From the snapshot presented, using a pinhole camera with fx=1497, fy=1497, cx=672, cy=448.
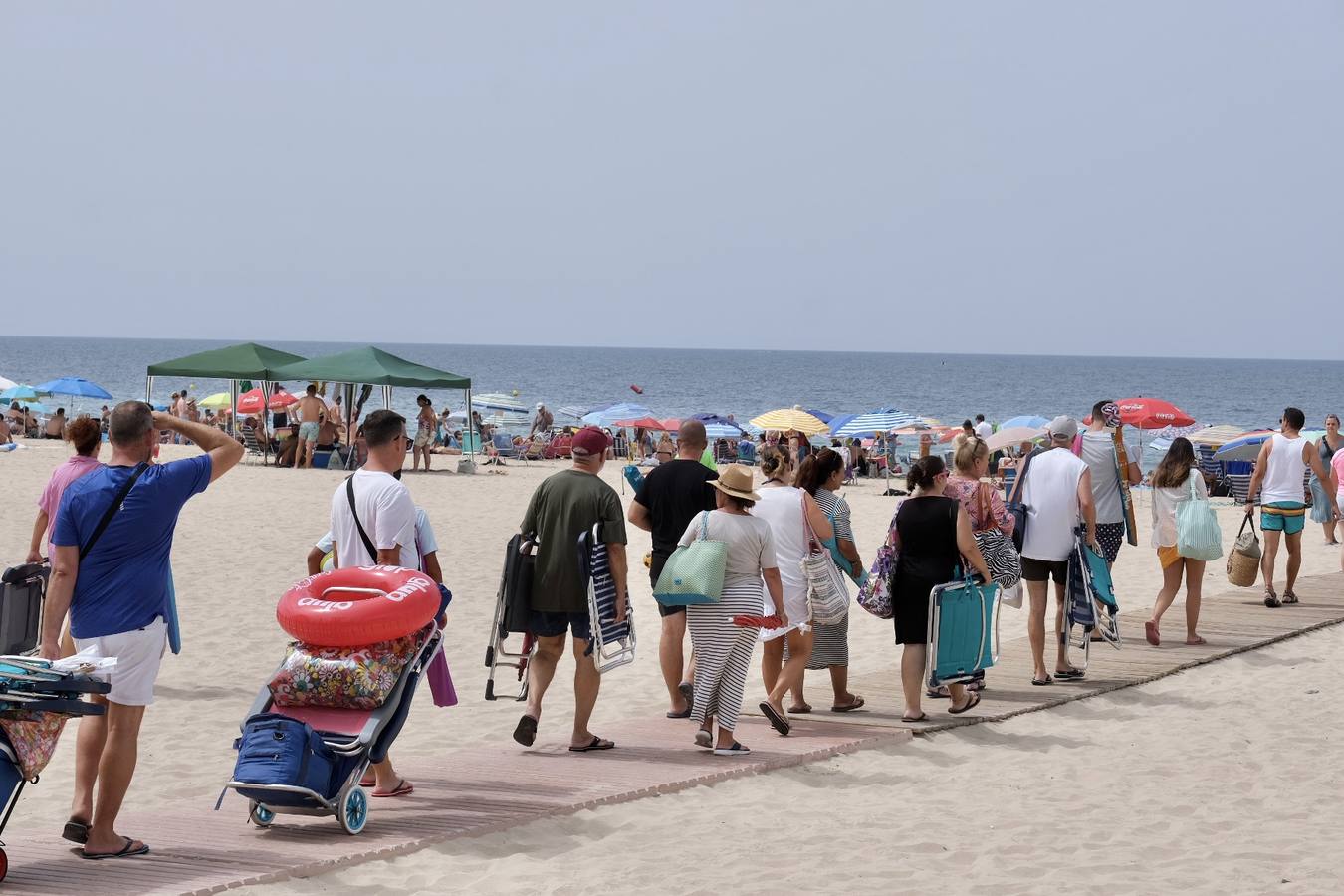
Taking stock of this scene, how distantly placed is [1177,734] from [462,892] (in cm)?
414

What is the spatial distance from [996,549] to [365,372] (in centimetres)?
1835

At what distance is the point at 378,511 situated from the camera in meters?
5.65

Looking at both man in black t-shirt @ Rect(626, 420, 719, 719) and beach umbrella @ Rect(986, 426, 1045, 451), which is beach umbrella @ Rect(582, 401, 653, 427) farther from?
man in black t-shirt @ Rect(626, 420, 719, 719)

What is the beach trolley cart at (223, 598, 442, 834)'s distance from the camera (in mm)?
5016

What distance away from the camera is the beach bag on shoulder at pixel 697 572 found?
6477 mm

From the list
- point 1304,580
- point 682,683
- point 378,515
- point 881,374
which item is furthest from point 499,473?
point 881,374

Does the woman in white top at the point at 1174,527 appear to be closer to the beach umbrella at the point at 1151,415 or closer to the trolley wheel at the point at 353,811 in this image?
the trolley wheel at the point at 353,811

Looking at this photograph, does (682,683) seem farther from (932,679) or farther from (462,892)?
(462,892)

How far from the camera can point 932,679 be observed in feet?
24.4

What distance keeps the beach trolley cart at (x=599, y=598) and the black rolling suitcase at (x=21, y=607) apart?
2.17m

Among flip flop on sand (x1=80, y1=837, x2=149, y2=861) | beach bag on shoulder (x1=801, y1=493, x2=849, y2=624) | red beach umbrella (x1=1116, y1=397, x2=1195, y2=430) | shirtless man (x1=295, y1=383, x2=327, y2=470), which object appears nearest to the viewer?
flip flop on sand (x1=80, y1=837, x2=149, y2=861)

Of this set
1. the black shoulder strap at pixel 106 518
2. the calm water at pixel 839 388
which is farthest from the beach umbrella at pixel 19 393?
the black shoulder strap at pixel 106 518

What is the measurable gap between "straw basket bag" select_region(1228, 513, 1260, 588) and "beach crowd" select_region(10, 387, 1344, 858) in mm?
1231

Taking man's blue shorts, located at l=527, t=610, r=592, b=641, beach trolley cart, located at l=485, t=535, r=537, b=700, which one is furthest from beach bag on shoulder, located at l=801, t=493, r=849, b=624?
beach trolley cart, located at l=485, t=535, r=537, b=700
